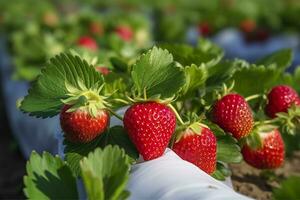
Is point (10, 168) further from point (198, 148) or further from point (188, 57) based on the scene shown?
point (198, 148)

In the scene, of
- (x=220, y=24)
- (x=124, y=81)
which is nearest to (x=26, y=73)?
(x=124, y=81)

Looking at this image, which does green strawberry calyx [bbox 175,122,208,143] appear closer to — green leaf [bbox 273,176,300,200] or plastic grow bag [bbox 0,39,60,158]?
green leaf [bbox 273,176,300,200]

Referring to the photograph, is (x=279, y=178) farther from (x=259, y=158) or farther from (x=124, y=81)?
(x=124, y=81)

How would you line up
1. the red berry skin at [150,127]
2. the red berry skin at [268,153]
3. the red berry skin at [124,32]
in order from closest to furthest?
1. the red berry skin at [150,127]
2. the red berry skin at [268,153]
3. the red berry skin at [124,32]

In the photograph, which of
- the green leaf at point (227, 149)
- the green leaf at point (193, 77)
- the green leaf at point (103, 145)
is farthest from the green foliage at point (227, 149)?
the green leaf at point (103, 145)

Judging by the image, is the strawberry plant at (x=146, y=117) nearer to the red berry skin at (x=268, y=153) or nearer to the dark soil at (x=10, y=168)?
the red berry skin at (x=268, y=153)

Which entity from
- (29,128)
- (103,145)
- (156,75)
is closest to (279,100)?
(156,75)
